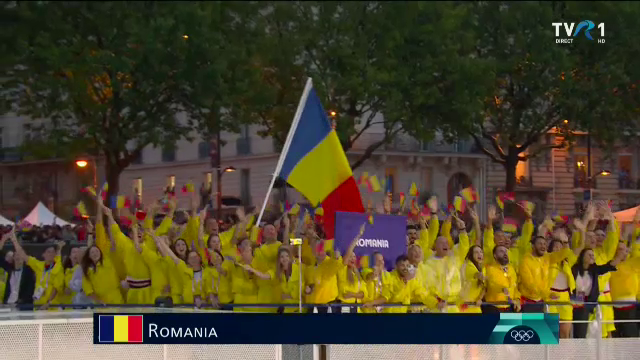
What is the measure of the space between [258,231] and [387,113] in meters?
28.1

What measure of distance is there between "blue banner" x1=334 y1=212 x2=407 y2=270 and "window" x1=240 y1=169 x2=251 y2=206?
161 feet

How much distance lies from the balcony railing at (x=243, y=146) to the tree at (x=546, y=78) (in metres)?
17.5

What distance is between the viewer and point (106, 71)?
43.5 meters

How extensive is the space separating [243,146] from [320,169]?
1925 inches

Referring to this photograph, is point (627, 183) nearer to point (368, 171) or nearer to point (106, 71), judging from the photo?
point (368, 171)

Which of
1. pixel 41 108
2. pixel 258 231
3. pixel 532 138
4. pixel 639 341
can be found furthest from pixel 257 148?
pixel 639 341

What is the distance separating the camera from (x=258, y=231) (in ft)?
58.6

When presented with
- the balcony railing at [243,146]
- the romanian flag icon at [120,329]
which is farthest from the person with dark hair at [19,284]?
the balcony railing at [243,146]

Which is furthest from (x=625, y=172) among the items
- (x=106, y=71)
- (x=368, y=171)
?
(x=106, y=71)

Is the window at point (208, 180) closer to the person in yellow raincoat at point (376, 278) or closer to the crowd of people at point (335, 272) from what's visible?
the crowd of people at point (335, 272)

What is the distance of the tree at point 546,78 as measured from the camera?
48844 millimetres

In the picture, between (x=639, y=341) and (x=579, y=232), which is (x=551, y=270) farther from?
(x=639, y=341)

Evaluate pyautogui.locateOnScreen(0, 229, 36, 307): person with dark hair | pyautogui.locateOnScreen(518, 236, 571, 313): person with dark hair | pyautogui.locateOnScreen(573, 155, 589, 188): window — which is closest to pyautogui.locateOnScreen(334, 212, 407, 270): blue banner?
pyautogui.locateOnScreen(518, 236, 571, 313): person with dark hair

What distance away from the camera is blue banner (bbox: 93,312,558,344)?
1110 centimetres
